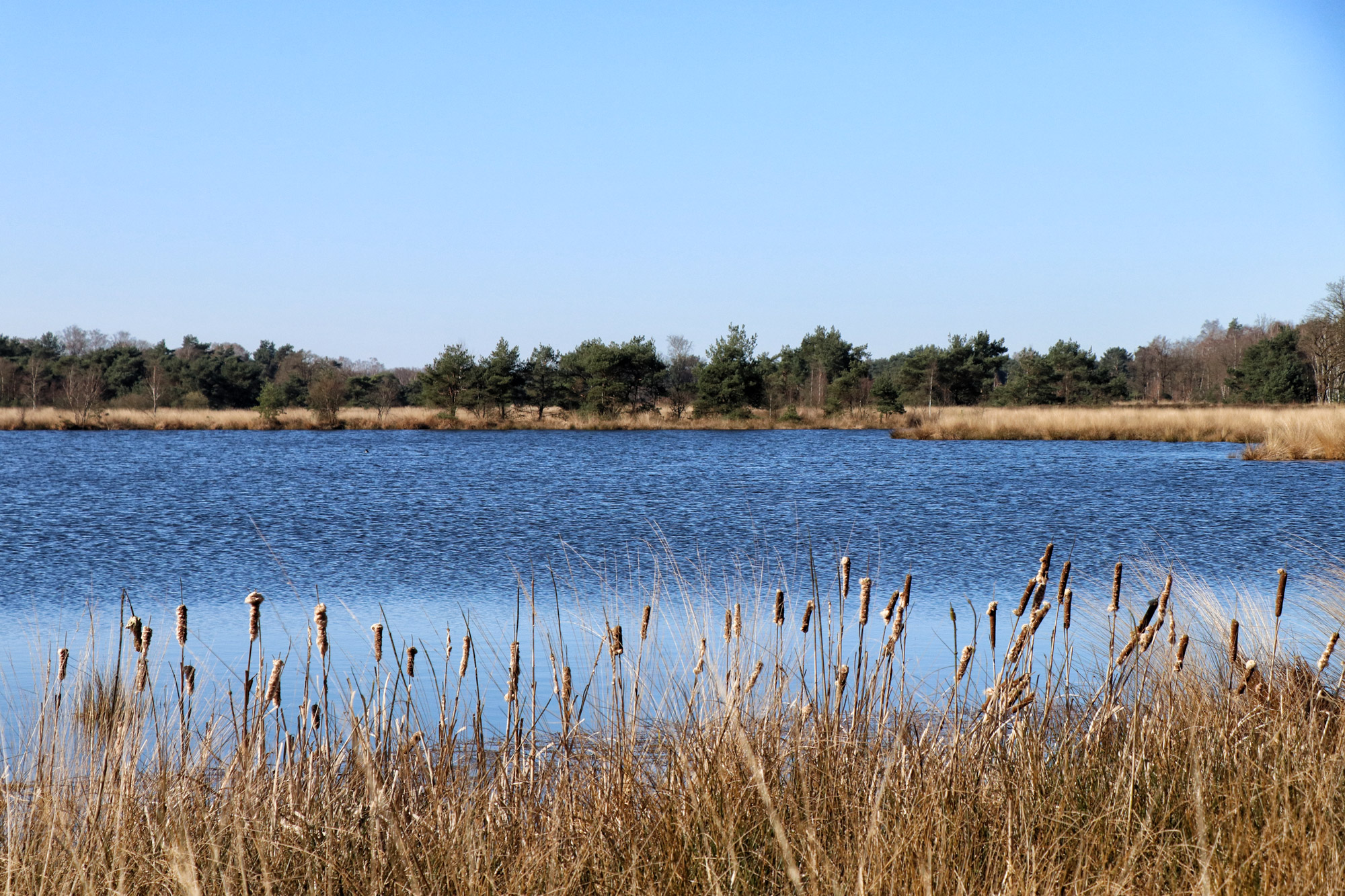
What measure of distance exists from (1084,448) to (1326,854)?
31.3 m

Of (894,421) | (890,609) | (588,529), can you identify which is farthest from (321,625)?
(894,421)

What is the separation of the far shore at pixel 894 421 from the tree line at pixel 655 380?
1.96 feet

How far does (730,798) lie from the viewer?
270 centimetres

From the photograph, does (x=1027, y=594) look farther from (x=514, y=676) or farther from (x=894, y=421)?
(x=894, y=421)

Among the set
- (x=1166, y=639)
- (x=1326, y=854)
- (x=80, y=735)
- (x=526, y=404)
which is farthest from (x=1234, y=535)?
(x=526, y=404)

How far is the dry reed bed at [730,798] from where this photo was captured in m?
2.33

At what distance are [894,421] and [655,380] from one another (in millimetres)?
11620

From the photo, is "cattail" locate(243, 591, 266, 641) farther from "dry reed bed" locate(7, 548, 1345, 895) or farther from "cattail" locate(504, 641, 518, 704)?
"cattail" locate(504, 641, 518, 704)

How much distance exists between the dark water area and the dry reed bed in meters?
0.55

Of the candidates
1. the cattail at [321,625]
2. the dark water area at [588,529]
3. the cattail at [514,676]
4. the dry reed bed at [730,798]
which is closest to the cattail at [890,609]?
the dry reed bed at [730,798]

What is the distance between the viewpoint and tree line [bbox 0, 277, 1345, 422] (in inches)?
1970

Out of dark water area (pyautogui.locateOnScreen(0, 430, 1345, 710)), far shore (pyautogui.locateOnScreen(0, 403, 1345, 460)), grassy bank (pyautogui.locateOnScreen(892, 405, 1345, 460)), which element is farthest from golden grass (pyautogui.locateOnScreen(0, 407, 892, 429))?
dark water area (pyautogui.locateOnScreen(0, 430, 1345, 710))

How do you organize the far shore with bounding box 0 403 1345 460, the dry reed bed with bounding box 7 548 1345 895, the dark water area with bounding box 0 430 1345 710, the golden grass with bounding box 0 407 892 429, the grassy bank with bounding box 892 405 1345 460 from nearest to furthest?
the dry reed bed with bounding box 7 548 1345 895, the dark water area with bounding box 0 430 1345 710, the grassy bank with bounding box 892 405 1345 460, the far shore with bounding box 0 403 1345 460, the golden grass with bounding box 0 407 892 429

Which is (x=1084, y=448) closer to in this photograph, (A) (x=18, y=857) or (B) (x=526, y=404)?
(B) (x=526, y=404)
